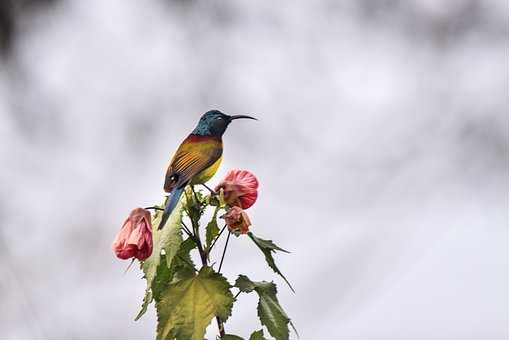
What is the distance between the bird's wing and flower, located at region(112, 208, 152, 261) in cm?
5

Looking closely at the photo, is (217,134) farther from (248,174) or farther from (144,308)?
(144,308)

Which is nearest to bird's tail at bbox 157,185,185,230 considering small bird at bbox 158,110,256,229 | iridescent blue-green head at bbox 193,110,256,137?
small bird at bbox 158,110,256,229

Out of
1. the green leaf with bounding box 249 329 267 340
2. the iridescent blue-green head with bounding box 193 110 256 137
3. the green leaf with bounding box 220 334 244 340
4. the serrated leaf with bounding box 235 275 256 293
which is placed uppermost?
the iridescent blue-green head with bounding box 193 110 256 137

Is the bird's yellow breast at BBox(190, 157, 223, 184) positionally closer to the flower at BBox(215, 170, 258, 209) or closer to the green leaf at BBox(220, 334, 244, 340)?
the flower at BBox(215, 170, 258, 209)

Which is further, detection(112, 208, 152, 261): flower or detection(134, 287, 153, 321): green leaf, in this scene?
detection(134, 287, 153, 321): green leaf

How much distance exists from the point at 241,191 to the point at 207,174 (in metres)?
0.05

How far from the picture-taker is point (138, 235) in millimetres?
772

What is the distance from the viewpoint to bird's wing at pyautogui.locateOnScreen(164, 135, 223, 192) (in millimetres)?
808

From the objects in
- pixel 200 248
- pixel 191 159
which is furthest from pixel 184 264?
pixel 191 159

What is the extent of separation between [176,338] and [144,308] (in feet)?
0.36

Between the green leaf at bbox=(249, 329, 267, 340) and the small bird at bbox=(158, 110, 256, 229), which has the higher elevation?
the small bird at bbox=(158, 110, 256, 229)

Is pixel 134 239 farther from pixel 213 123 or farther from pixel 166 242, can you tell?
pixel 213 123

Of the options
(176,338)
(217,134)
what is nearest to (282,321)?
(176,338)

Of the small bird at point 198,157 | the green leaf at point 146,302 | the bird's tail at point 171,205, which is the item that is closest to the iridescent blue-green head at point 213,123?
the small bird at point 198,157
